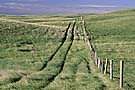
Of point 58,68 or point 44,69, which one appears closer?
point 44,69

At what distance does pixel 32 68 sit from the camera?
3897 centimetres

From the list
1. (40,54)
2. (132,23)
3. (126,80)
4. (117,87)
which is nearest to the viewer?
(117,87)

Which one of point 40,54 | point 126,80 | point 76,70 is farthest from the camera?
point 40,54

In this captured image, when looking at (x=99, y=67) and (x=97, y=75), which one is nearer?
(x=97, y=75)

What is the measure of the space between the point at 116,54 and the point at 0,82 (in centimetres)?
2678

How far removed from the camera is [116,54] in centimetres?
5528

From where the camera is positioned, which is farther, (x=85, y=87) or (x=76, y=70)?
(x=76, y=70)

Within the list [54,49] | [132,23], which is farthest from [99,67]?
[132,23]

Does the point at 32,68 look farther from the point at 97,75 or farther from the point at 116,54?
the point at 116,54

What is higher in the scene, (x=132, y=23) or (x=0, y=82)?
(x=0, y=82)

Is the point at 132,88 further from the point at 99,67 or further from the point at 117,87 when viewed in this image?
the point at 99,67

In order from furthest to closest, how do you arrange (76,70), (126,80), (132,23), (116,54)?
(132,23) < (116,54) < (76,70) < (126,80)

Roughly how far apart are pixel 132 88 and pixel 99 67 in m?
8.44

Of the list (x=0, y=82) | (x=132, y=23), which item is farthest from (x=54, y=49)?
(x=132, y=23)
